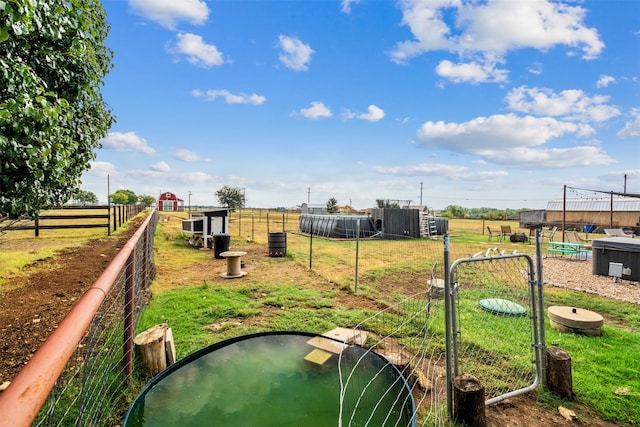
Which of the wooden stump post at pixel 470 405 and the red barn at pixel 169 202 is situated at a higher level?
the red barn at pixel 169 202

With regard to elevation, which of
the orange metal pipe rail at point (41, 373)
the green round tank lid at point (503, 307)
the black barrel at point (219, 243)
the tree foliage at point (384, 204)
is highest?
the tree foliage at point (384, 204)

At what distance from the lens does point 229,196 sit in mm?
51594

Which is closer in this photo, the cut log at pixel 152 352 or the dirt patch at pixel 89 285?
the dirt patch at pixel 89 285

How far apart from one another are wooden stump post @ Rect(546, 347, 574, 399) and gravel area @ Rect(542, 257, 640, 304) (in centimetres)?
352

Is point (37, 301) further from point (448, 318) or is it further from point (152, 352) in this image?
point (448, 318)

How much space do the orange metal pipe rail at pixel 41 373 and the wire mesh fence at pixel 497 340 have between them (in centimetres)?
244

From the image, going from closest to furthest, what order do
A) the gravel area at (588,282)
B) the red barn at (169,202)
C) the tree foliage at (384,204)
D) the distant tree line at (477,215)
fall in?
the gravel area at (588,282), the tree foliage at (384,204), the distant tree line at (477,215), the red barn at (169,202)

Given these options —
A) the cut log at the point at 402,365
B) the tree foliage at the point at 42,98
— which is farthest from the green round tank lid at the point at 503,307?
the tree foliage at the point at 42,98

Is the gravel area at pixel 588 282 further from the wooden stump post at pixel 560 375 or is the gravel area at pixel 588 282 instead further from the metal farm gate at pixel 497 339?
the wooden stump post at pixel 560 375

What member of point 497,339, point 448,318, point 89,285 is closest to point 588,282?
point 497,339

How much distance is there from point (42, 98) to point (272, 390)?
3.33 metres

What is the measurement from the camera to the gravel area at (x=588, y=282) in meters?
6.78

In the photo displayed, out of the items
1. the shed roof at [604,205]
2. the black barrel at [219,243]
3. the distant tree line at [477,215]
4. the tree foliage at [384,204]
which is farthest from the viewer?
the distant tree line at [477,215]

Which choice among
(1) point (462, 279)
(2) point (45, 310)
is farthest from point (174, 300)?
(1) point (462, 279)
